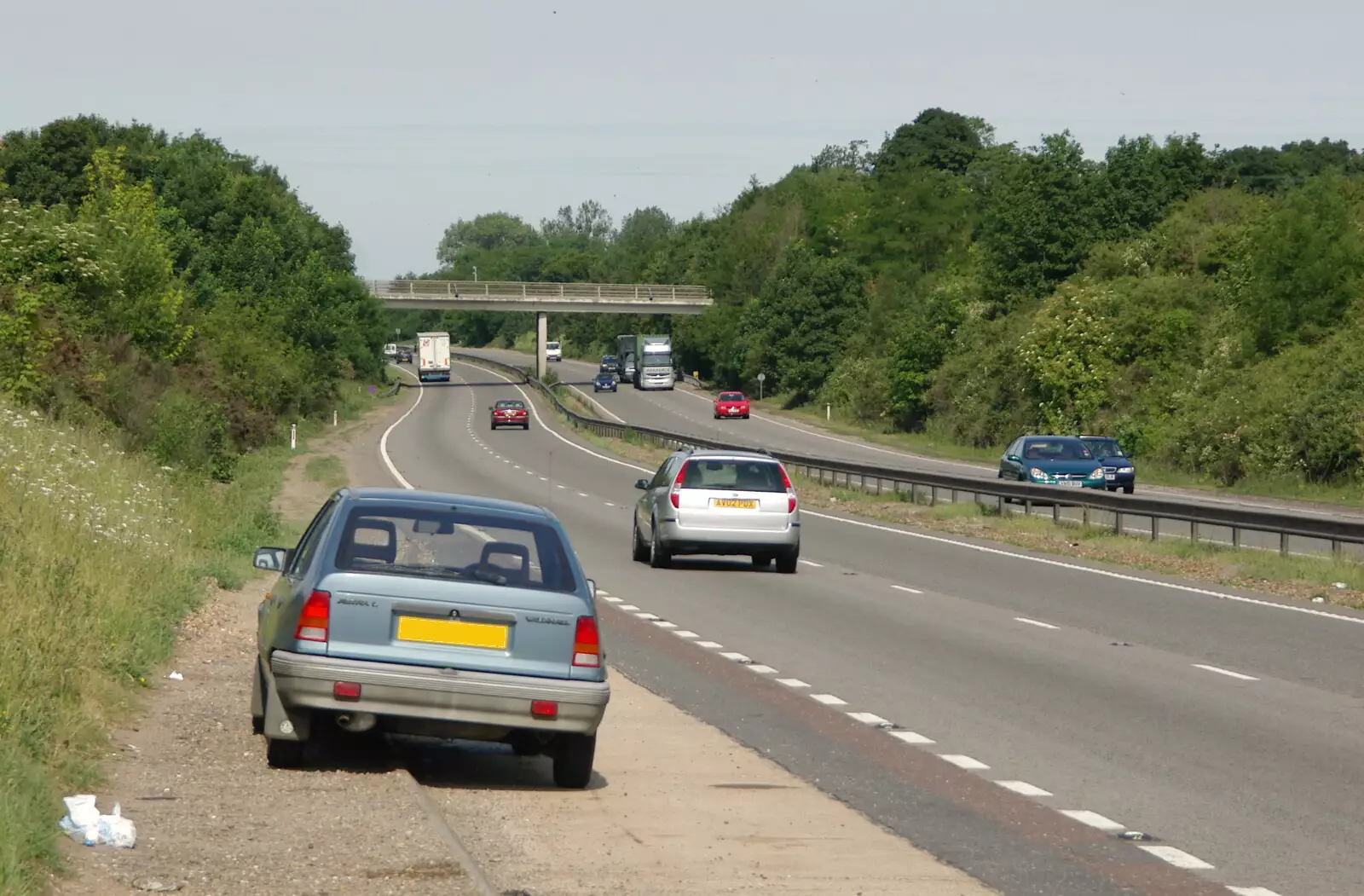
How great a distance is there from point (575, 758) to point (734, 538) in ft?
49.3

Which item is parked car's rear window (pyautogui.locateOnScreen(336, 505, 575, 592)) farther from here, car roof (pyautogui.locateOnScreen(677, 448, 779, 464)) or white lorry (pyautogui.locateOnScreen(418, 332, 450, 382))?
white lorry (pyautogui.locateOnScreen(418, 332, 450, 382))

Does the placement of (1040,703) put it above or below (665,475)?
below

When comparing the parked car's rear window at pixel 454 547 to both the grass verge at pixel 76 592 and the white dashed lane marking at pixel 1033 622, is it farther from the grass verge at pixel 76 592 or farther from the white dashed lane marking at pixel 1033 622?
the white dashed lane marking at pixel 1033 622

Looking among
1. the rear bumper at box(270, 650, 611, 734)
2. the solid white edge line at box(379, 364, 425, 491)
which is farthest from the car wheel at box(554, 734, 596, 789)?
the solid white edge line at box(379, 364, 425, 491)

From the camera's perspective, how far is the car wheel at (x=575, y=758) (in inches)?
372

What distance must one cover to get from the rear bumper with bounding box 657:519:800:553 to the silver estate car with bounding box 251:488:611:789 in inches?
587

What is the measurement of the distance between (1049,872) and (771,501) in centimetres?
1652

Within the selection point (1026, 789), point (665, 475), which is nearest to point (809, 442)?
point (665, 475)

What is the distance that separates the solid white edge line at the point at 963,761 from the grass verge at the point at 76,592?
456 cm

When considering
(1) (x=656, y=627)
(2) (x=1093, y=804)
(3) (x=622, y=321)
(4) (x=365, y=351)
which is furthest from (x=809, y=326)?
(2) (x=1093, y=804)

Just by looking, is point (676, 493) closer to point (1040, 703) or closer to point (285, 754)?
point (1040, 703)

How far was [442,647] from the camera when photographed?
912 centimetres

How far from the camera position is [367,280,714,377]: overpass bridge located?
424ft

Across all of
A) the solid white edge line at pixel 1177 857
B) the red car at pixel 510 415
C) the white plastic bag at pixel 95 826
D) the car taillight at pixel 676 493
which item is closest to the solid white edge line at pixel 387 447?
the car taillight at pixel 676 493
